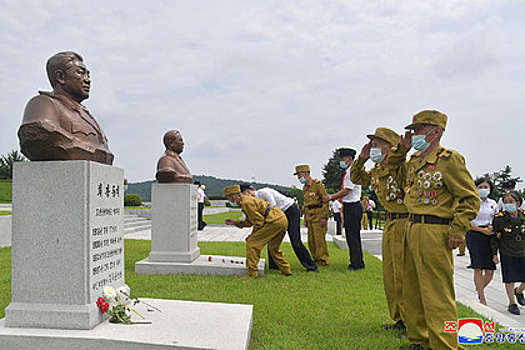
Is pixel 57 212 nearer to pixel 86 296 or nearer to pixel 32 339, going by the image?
pixel 86 296

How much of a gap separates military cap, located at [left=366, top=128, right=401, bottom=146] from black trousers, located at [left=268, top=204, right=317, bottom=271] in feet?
10.7

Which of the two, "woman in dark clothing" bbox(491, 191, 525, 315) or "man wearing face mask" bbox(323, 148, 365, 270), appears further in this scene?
"man wearing face mask" bbox(323, 148, 365, 270)

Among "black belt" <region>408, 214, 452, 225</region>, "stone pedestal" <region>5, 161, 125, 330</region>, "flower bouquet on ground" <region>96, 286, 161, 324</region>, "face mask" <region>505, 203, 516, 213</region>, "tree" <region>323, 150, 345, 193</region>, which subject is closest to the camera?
"black belt" <region>408, 214, 452, 225</region>

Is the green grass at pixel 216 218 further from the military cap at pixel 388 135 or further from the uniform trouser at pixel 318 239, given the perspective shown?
the military cap at pixel 388 135

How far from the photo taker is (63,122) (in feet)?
12.0

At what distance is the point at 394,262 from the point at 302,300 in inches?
69.0

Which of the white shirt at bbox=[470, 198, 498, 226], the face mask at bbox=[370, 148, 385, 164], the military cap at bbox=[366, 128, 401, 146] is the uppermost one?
the military cap at bbox=[366, 128, 401, 146]

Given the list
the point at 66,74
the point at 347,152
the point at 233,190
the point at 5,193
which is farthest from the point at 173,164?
the point at 5,193

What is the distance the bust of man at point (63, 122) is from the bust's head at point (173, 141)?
12.3 ft

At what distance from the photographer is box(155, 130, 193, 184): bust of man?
24.7 feet

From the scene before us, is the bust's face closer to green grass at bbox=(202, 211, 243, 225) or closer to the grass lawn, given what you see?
the grass lawn

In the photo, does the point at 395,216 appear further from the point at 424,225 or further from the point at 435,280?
the point at 435,280

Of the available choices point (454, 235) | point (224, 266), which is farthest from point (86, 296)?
point (224, 266)

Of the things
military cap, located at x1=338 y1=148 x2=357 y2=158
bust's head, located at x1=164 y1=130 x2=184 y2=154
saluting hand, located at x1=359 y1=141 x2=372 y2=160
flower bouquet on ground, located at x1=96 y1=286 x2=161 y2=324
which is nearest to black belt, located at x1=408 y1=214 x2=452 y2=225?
saluting hand, located at x1=359 y1=141 x2=372 y2=160
